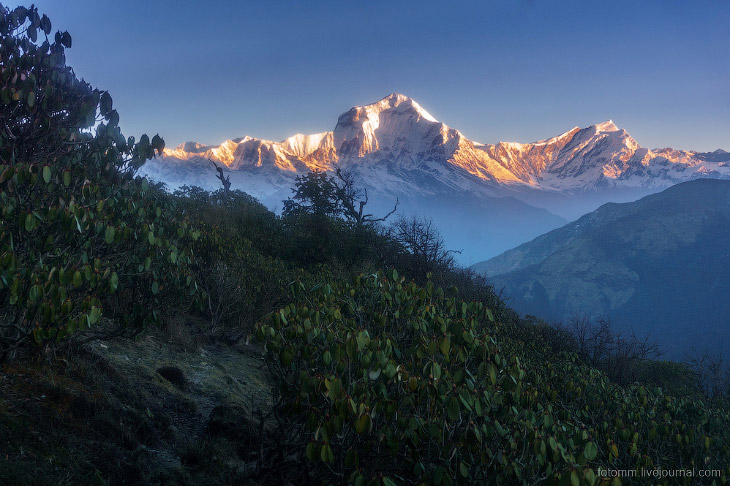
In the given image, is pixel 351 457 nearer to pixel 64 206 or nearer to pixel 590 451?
pixel 590 451

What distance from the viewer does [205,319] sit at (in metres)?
13.6

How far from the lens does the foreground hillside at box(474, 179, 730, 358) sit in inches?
4934

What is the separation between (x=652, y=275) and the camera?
488 ft

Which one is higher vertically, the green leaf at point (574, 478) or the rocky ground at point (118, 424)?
the green leaf at point (574, 478)

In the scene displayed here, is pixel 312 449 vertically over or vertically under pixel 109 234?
under

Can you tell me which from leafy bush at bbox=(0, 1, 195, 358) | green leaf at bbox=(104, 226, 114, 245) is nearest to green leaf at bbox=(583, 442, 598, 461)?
leafy bush at bbox=(0, 1, 195, 358)

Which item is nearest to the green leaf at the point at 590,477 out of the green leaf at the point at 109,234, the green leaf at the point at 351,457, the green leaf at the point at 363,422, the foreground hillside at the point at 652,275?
the green leaf at the point at 363,422

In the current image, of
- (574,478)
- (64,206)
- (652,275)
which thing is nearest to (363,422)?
(574,478)

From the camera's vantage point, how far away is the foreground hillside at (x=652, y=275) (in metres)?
125

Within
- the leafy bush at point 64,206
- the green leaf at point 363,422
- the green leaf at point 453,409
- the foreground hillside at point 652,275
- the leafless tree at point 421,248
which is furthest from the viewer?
the foreground hillside at point 652,275

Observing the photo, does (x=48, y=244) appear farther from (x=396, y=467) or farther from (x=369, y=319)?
(x=396, y=467)

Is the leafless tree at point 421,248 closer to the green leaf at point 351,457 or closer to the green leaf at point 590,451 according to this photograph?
the green leaf at point 590,451

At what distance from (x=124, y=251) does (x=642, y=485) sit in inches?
312

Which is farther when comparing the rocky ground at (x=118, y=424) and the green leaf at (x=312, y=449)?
the rocky ground at (x=118, y=424)
